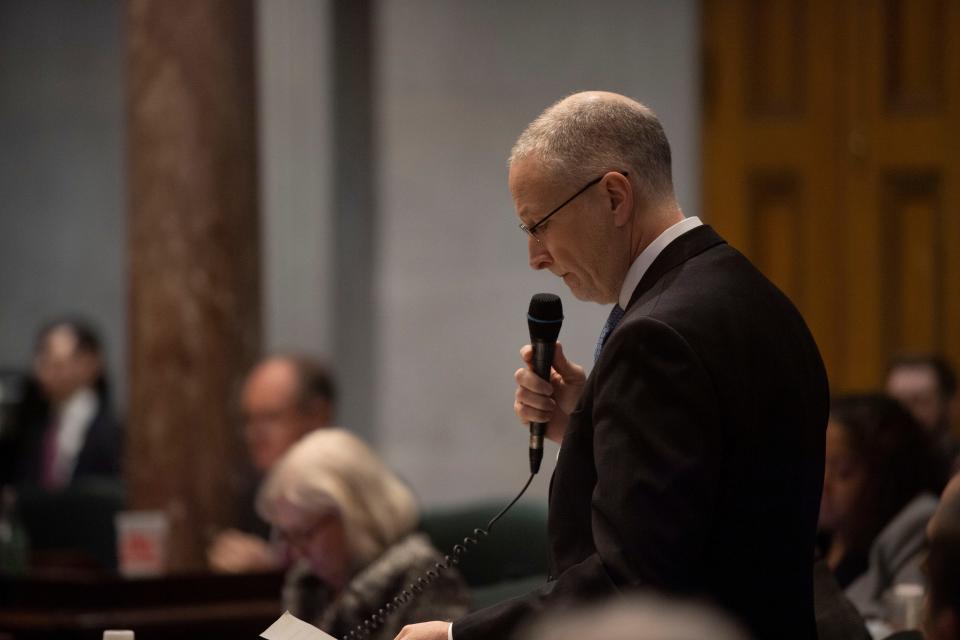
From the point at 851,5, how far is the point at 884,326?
1230 mm

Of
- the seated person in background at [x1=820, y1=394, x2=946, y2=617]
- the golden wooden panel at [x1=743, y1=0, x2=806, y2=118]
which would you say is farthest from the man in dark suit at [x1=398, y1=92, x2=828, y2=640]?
the golden wooden panel at [x1=743, y1=0, x2=806, y2=118]

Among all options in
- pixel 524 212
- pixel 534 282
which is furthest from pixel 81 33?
pixel 524 212

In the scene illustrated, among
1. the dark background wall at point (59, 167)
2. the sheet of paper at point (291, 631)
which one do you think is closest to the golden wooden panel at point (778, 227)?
the dark background wall at point (59, 167)

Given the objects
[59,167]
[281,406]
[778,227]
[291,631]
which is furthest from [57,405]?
[291,631]

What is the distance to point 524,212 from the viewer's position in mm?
2055

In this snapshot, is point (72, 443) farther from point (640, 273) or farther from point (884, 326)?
point (640, 273)

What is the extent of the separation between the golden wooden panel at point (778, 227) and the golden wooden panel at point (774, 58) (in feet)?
0.88

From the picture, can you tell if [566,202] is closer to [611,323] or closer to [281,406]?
[611,323]

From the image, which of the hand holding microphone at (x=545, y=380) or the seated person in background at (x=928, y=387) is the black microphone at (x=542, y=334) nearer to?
the hand holding microphone at (x=545, y=380)

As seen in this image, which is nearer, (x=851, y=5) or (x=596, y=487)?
(x=596, y=487)

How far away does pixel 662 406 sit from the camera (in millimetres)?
1806

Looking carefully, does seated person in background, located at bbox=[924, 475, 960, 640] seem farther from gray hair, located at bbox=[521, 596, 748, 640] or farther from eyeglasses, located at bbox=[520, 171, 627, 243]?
gray hair, located at bbox=[521, 596, 748, 640]

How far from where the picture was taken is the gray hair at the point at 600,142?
6.54 feet

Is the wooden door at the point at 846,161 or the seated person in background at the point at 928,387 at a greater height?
the wooden door at the point at 846,161
